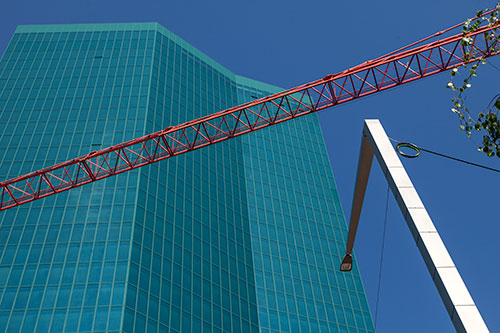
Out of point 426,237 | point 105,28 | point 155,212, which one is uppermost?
point 105,28

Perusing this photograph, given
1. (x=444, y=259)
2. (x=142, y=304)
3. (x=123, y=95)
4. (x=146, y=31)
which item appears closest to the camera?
(x=444, y=259)

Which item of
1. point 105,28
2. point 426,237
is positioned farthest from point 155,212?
point 426,237

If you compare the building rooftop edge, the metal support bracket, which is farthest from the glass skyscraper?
the metal support bracket

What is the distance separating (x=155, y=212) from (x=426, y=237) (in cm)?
6673

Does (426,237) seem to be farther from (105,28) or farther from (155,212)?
(105,28)

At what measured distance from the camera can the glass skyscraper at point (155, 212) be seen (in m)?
73.8

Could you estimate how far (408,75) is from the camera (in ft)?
208

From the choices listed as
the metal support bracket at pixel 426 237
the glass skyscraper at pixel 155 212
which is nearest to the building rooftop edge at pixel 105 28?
the glass skyscraper at pixel 155 212

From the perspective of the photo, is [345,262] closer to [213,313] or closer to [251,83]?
[213,313]

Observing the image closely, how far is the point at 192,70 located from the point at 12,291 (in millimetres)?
66742

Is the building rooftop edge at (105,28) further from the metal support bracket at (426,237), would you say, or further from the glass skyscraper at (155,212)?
the metal support bracket at (426,237)

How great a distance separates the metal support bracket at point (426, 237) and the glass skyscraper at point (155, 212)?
47.6 m

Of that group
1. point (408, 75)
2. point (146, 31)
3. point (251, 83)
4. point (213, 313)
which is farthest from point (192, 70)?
point (408, 75)

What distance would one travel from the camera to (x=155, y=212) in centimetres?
8594
